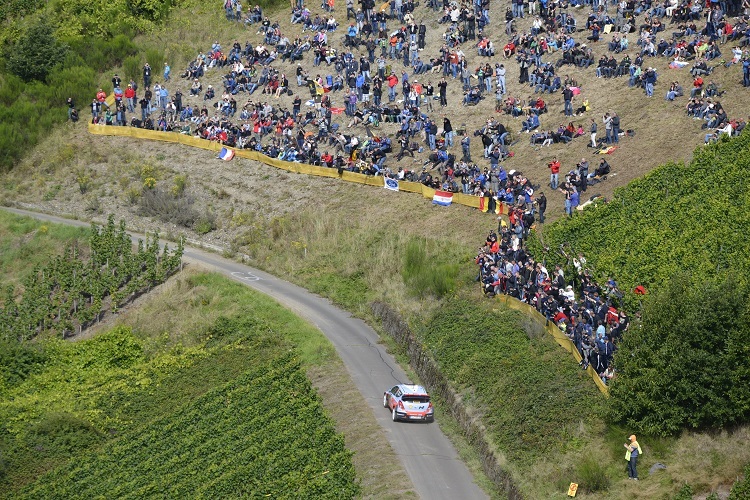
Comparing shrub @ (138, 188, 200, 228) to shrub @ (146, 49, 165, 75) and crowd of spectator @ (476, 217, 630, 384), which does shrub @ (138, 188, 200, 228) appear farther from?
crowd of spectator @ (476, 217, 630, 384)

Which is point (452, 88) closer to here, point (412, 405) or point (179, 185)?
point (179, 185)

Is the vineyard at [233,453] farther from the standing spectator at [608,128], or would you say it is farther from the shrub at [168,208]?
the standing spectator at [608,128]

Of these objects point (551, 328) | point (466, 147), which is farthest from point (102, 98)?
point (551, 328)

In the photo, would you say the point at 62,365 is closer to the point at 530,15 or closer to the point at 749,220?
the point at 749,220

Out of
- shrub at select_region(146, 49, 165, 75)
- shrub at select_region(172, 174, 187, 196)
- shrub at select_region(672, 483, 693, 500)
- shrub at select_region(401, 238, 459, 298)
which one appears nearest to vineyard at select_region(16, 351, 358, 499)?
shrub at select_region(401, 238, 459, 298)

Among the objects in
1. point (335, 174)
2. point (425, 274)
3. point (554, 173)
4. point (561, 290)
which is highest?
point (554, 173)
